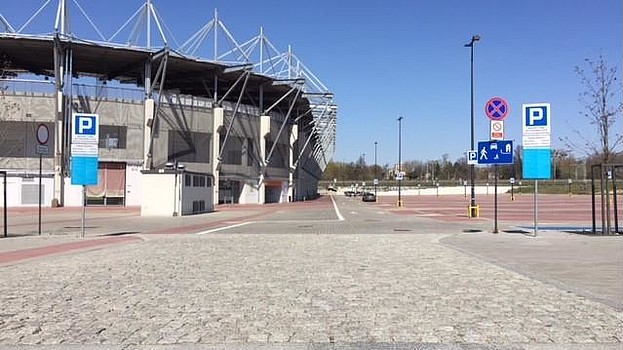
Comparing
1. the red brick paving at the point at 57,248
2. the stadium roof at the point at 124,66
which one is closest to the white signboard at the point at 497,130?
the red brick paving at the point at 57,248

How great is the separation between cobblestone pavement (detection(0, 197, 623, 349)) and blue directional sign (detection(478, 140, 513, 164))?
26.4 ft

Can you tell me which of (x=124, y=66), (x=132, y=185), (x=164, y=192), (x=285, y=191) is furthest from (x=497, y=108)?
(x=285, y=191)

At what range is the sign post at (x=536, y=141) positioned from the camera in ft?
61.7

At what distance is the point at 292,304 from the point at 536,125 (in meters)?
13.4

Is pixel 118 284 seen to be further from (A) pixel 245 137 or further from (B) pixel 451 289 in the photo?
(A) pixel 245 137

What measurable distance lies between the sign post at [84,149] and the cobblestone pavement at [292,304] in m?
6.48

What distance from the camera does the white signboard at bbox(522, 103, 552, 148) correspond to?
Result: 18.8 meters

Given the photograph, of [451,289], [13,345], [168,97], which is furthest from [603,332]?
[168,97]

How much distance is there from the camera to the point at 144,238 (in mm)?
19891

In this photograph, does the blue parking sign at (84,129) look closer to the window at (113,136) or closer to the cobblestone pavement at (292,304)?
the cobblestone pavement at (292,304)

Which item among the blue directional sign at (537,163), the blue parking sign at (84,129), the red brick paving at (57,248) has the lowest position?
the red brick paving at (57,248)

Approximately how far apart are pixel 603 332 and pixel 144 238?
1582cm

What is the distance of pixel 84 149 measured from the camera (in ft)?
64.6

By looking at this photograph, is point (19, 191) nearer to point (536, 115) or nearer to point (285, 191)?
point (285, 191)
